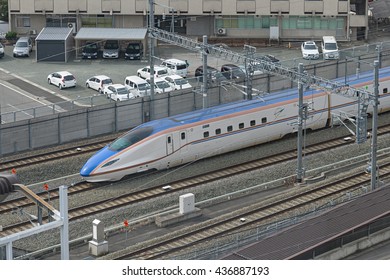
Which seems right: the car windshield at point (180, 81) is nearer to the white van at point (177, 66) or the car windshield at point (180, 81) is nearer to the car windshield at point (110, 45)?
the white van at point (177, 66)

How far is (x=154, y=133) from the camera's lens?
153 ft

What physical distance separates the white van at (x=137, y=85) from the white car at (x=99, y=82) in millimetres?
1291

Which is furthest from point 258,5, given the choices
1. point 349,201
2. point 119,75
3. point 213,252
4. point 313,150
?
point 213,252

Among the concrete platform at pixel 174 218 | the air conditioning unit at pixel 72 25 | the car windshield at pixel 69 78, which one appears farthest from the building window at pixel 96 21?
the concrete platform at pixel 174 218

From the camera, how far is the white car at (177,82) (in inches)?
2442

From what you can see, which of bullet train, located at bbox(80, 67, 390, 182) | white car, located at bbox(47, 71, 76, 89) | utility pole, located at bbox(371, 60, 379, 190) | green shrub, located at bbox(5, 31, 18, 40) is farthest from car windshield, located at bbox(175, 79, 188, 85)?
utility pole, located at bbox(371, 60, 379, 190)

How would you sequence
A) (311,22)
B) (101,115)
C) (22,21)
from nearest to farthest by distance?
1. (101,115)
2. (311,22)
3. (22,21)

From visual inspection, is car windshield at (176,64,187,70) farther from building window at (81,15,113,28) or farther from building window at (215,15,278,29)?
building window at (81,15,113,28)

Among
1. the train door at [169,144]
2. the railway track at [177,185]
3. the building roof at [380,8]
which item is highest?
the building roof at [380,8]

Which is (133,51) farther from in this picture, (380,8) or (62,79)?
(380,8)

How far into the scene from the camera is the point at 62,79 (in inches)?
2547

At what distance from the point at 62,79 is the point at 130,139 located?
19506mm

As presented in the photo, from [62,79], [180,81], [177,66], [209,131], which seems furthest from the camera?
[177,66]

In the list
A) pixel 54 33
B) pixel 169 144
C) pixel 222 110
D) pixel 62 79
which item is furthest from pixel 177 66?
pixel 169 144
